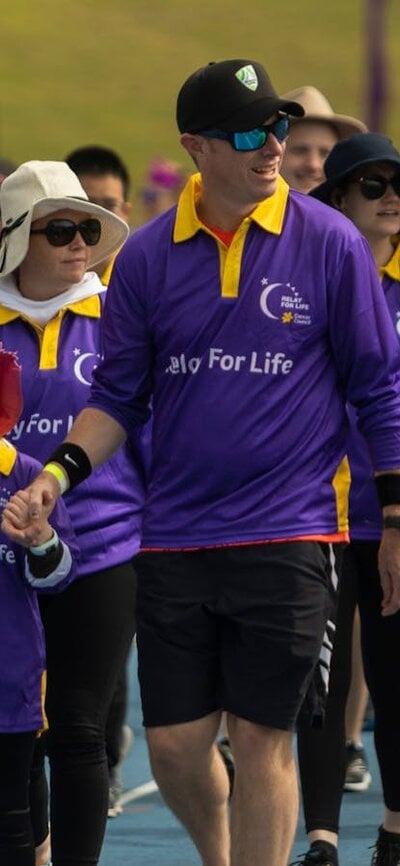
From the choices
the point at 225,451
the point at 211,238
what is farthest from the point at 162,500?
the point at 211,238

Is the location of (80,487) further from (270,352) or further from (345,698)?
(345,698)

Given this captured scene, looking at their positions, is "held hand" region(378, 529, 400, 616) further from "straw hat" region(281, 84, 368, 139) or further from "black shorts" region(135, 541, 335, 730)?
"straw hat" region(281, 84, 368, 139)

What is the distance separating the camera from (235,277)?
602 centimetres

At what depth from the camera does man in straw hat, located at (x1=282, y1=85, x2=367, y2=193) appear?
8.99m

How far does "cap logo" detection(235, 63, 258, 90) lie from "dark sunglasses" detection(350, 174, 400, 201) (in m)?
1.20

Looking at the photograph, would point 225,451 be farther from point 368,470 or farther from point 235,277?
point 368,470

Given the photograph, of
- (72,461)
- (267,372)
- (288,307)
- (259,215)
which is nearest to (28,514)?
(72,461)

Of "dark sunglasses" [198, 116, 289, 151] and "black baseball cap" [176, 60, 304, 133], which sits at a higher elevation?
"black baseball cap" [176, 60, 304, 133]

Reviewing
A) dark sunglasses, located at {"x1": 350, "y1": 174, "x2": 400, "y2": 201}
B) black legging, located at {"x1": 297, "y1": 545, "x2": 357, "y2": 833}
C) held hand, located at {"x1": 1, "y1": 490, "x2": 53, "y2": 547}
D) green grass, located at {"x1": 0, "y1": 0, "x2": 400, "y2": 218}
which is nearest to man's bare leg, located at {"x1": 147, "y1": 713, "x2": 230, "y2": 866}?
held hand, located at {"x1": 1, "y1": 490, "x2": 53, "y2": 547}

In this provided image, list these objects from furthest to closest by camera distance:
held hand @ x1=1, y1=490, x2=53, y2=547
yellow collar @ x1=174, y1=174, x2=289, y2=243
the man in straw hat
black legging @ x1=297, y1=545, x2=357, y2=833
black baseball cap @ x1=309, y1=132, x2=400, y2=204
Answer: the man in straw hat, black baseball cap @ x1=309, y1=132, x2=400, y2=204, black legging @ x1=297, y1=545, x2=357, y2=833, yellow collar @ x1=174, y1=174, x2=289, y2=243, held hand @ x1=1, y1=490, x2=53, y2=547

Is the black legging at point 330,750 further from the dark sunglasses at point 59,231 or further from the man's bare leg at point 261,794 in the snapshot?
the dark sunglasses at point 59,231

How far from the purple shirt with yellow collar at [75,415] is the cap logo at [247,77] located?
37.3 inches

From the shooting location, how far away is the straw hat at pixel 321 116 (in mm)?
9062

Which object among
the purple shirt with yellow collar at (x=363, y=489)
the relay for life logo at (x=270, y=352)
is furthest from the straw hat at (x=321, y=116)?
the relay for life logo at (x=270, y=352)
